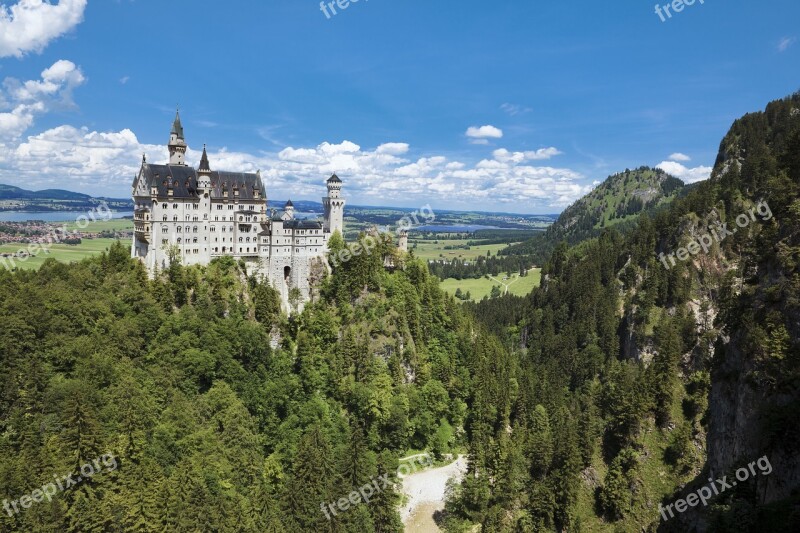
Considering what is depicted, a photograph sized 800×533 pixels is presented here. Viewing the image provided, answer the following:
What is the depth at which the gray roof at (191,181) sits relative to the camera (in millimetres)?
82938

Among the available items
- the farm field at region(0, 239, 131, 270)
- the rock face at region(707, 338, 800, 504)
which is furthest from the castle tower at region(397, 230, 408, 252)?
the rock face at region(707, 338, 800, 504)

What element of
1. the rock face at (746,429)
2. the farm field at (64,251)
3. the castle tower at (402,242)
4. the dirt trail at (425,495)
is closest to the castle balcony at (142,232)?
the farm field at (64,251)

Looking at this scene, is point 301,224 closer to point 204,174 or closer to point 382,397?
point 204,174

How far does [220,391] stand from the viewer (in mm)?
71062

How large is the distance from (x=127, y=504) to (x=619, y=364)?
9709cm

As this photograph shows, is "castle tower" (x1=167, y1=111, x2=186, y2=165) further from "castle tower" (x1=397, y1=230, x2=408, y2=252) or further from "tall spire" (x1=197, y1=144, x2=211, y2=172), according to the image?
"castle tower" (x1=397, y1=230, x2=408, y2=252)

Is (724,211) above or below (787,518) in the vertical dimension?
above

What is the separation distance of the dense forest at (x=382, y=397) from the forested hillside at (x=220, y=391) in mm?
281

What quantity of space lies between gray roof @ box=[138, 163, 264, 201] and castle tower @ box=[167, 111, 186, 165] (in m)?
2.79

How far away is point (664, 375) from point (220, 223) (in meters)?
77.4

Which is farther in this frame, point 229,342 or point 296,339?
point 296,339

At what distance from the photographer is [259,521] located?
55031mm

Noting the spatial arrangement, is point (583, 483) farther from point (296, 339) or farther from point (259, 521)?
point (296, 339)

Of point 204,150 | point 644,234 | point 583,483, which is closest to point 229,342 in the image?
point 204,150
